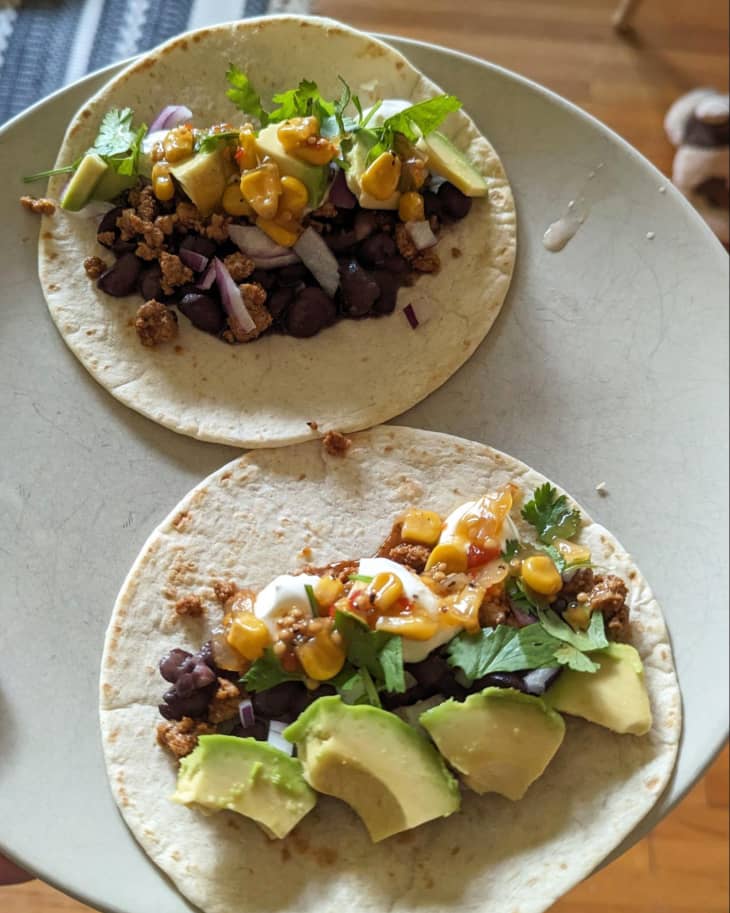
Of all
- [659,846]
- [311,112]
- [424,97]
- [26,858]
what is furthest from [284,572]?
[659,846]

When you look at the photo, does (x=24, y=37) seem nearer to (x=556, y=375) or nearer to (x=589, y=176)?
(x=589, y=176)

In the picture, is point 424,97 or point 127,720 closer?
point 127,720

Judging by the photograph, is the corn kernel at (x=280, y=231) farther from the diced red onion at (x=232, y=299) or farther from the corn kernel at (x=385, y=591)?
the corn kernel at (x=385, y=591)

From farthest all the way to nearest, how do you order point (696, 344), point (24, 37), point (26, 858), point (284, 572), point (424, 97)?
point (24, 37)
point (424, 97)
point (696, 344)
point (284, 572)
point (26, 858)

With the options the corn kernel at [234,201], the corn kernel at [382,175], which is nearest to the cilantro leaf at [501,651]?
the corn kernel at [382,175]

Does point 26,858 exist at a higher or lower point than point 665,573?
lower

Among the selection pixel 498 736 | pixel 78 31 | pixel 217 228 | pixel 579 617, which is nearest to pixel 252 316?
pixel 217 228
